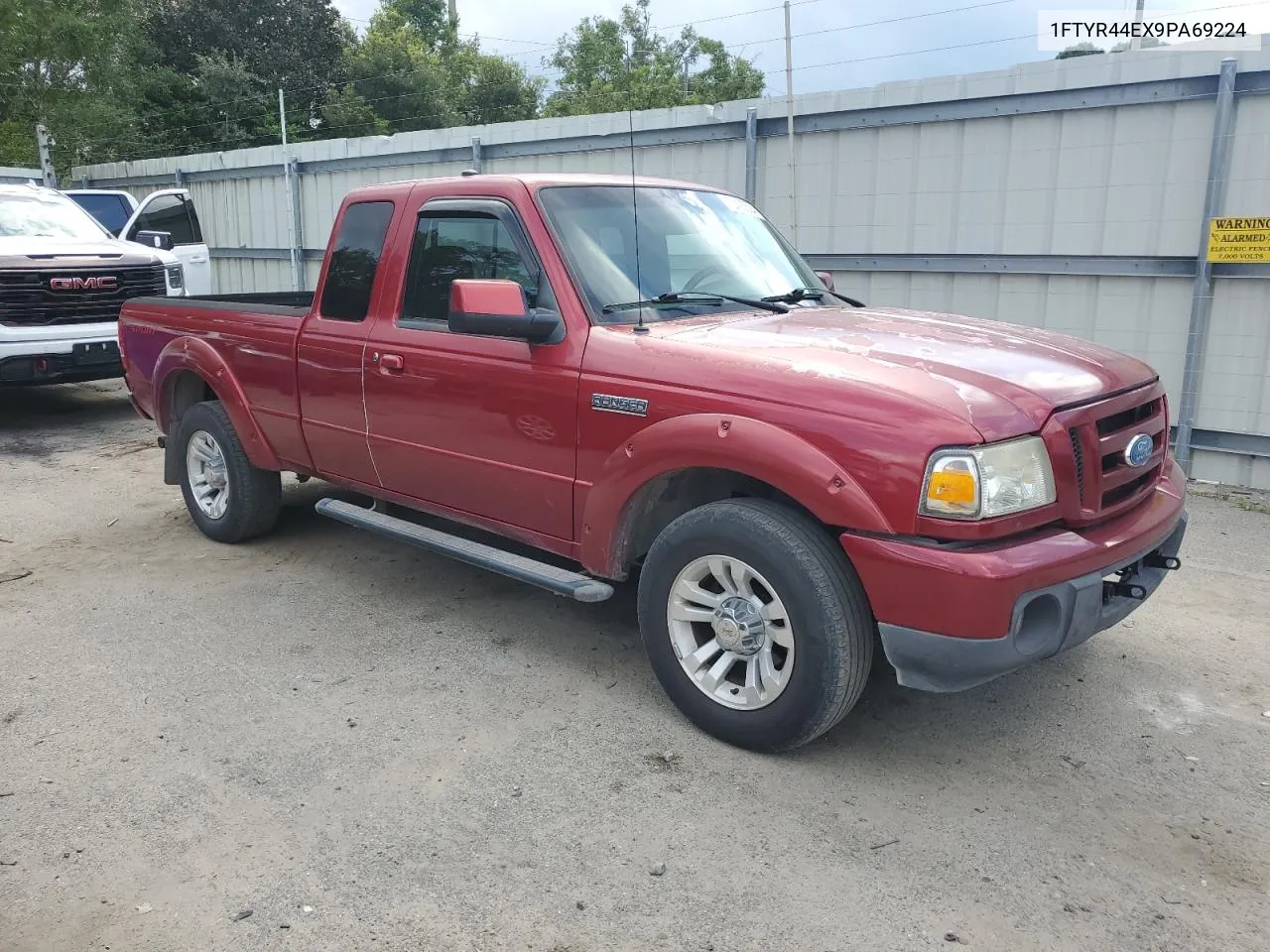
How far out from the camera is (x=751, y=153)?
8.84 m

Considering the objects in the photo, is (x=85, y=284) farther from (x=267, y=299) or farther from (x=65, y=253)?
(x=267, y=299)

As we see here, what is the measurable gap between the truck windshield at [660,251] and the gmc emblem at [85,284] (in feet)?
22.1

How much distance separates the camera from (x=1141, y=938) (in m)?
2.62

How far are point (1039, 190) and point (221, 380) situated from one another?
230 inches

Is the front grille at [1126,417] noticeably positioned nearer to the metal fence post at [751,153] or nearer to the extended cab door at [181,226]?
the metal fence post at [751,153]

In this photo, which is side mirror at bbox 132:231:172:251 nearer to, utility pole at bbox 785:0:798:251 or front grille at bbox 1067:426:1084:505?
utility pole at bbox 785:0:798:251

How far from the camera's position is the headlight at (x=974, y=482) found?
2.92 metres

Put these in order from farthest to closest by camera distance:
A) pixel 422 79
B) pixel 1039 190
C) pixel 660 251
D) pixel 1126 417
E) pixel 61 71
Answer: pixel 422 79, pixel 61 71, pixel 1039 190, pixel 660 251, pixel 1126 417

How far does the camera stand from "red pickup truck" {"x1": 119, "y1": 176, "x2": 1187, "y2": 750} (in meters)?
3.01

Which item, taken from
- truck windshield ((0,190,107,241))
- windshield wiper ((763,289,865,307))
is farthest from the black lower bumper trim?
truck windshield ((0,190,107,241))

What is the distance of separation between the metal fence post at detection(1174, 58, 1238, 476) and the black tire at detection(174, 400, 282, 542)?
19.8ft

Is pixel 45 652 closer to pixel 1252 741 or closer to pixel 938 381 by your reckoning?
pixel 938 381

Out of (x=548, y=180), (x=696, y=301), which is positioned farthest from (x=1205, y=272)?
(x=548, y=180)

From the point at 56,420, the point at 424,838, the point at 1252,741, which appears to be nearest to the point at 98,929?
the point at 424,838
